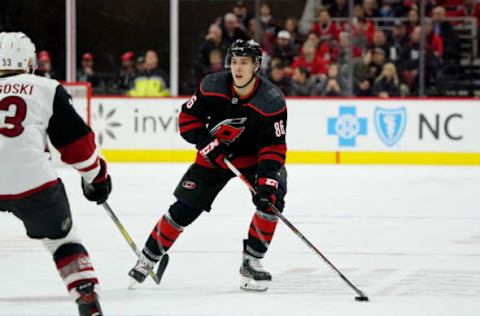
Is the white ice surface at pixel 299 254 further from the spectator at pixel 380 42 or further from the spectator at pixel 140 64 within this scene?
the spectator at pixel 140 64

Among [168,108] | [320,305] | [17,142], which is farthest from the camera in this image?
[168,108]

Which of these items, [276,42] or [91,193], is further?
[276,42]

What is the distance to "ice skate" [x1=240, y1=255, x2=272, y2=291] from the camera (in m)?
4.99

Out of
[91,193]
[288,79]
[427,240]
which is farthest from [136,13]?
[91,193]

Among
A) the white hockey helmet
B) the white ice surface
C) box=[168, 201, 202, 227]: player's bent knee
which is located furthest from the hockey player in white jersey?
box=[168, 201, 202, 227]: player's bent knee

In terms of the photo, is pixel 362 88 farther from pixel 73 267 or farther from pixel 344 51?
pixel 73 267

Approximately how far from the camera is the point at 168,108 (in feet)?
39.5

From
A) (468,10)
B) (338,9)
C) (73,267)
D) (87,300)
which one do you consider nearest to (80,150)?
(73,267)

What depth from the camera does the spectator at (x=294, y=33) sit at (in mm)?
12820

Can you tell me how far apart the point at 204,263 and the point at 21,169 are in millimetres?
2285

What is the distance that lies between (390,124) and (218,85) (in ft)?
22.5

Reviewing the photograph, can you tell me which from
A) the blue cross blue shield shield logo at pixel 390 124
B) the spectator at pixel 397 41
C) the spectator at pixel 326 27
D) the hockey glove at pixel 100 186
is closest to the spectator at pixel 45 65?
the spectator at pixel 326 27

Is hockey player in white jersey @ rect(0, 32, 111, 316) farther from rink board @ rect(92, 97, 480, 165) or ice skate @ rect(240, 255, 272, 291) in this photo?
rink board @ rect(92, 97, 480, 165)

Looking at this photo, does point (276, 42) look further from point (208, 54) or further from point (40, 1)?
point (40, 1)
